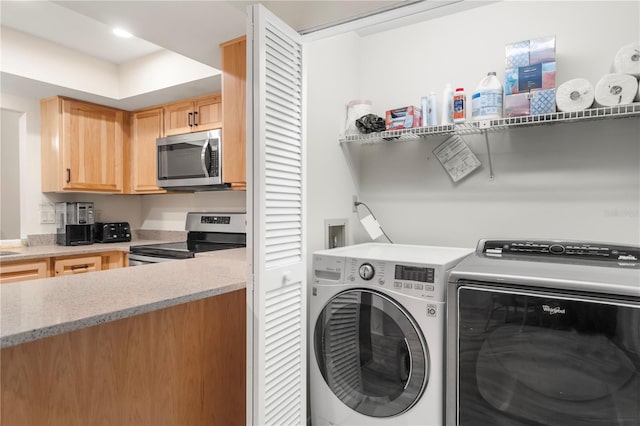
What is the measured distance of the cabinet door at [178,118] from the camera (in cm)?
312

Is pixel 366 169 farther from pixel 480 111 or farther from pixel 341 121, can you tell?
pixel 480 111

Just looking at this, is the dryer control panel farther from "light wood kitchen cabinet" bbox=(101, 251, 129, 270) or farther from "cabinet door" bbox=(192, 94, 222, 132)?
"light wood kitchen cabinet" bbox=(101, 251, 129, 270)

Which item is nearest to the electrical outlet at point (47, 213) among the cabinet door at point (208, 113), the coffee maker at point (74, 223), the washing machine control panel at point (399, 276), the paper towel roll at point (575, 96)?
the coffee maker at point (74, 223)

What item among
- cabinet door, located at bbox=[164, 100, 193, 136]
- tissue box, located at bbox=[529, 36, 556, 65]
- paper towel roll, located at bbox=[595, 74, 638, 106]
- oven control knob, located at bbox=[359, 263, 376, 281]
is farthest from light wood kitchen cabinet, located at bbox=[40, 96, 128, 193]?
paper towel roll, located at bbox=[595, 74, 638, 106]

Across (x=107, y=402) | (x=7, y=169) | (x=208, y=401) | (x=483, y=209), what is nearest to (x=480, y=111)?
(x=483, y=209)

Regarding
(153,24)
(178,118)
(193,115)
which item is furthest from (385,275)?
(178,118)

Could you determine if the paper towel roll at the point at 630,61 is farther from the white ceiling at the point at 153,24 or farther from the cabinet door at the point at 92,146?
the cabinet door at the point at 92,146

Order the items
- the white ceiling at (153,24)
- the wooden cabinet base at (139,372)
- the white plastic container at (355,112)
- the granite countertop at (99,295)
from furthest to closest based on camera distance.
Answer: the white plastic container at (355,112), the white ceiling at (153,24), the wooden cabinet base at (139,372), the granite countertop at (99,295)

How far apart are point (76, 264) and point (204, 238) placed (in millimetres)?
1015

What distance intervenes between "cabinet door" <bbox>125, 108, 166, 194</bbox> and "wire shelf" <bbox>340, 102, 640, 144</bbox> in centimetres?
201

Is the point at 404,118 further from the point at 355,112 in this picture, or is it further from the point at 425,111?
the point at 355,112

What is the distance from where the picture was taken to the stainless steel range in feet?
9.32

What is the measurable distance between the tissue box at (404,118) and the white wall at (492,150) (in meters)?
0.27

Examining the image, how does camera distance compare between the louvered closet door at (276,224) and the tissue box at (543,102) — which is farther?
the tissue box at (543,102)
